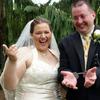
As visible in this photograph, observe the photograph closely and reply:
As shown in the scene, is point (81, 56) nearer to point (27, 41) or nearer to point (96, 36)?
point (96, 36)

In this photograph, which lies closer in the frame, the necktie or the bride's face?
the necktie

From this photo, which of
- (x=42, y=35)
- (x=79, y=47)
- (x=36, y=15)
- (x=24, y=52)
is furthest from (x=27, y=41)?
(x=36, y=15)

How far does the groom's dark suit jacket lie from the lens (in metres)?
3.90

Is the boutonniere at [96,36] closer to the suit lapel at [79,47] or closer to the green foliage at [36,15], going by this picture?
the suit lapel at [79,47]

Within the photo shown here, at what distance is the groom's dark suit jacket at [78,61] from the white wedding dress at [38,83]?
0.14 m

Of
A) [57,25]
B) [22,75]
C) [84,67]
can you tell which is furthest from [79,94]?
[57,25]

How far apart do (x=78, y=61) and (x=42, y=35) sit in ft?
1.40

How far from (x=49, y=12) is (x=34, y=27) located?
2481mm

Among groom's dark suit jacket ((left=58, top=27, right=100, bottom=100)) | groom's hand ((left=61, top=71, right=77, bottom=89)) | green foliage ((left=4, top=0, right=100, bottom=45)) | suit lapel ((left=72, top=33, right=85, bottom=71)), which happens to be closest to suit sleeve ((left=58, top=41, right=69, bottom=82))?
groom's dark suit jacket ((left=58, top=27, right=100, bottom=100))

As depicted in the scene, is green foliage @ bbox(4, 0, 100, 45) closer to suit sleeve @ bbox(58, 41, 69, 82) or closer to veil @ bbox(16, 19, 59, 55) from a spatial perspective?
veil @ bbox(16, 19, 59, 55)

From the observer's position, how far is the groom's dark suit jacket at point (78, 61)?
3.90 m

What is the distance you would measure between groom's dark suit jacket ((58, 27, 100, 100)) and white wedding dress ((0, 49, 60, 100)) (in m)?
0.14

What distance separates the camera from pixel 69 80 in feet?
12.1

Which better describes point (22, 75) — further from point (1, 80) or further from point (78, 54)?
point (78, 54)
